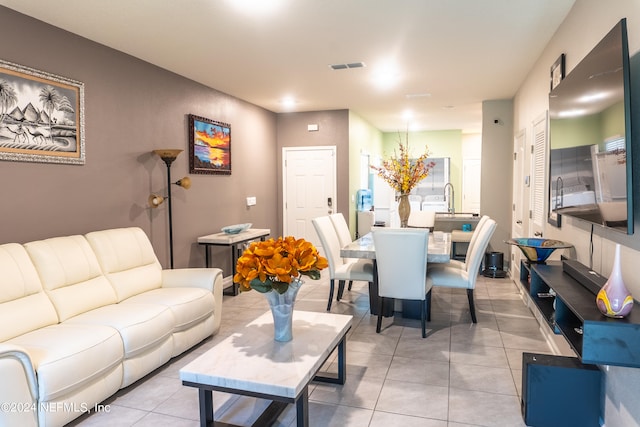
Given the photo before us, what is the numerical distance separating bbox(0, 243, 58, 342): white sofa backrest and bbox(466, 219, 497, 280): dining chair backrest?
3.32 metres

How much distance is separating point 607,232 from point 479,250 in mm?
1561

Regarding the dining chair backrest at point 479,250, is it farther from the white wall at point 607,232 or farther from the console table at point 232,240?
the console table at point 232,240

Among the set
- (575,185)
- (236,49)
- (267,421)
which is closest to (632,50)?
(575,185)

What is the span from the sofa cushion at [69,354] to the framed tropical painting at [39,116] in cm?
135

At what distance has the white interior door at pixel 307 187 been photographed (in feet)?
22.9

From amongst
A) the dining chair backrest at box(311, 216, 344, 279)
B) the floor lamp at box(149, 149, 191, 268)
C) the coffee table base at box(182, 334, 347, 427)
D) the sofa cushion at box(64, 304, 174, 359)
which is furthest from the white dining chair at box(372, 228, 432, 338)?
the floor lamp at box(149, 149, 191, 268)

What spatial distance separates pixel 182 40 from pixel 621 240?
11.3 ft

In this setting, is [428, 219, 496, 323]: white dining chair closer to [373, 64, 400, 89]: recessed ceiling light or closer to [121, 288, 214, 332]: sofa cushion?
[373, 64, 400, 89]: recessed ceiling light

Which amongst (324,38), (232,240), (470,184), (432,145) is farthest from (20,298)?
(470,184)

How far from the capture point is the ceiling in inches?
115

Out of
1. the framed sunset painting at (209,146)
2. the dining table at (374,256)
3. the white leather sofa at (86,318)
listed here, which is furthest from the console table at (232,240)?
the dining table at (374,256)

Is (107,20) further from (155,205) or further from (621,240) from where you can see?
(621,240)

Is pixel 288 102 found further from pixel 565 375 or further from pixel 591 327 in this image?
pixel 591 327

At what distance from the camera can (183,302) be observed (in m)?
3.21
